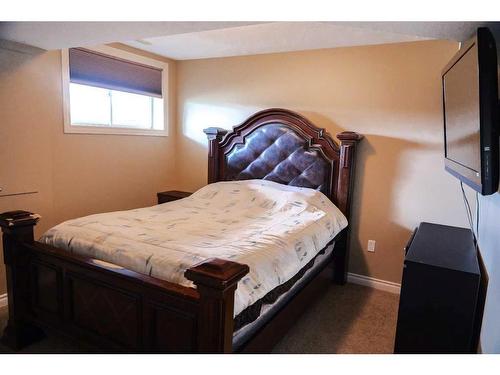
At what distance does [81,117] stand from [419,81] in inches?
119

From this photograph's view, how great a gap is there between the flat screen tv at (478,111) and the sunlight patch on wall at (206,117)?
7.69ft

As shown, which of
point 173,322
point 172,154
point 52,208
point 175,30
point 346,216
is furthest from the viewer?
point 172,154

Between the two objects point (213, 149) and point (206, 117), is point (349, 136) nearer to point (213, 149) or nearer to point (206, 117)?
point (213, 149)

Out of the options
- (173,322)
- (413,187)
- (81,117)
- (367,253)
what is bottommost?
(367,253)

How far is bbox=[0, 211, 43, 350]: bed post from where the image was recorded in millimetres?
2074

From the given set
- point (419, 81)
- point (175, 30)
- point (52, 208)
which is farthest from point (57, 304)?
point (419, 81)

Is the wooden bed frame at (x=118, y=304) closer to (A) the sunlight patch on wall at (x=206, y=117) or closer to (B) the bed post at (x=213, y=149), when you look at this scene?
(B) the bed post at (x=213, y=149)

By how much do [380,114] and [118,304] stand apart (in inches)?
103

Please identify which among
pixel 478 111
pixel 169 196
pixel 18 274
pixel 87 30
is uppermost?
pixel 87 30

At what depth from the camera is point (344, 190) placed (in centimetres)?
317

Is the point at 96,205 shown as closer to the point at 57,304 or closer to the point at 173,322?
the point at 57,304

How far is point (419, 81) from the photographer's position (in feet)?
9.71

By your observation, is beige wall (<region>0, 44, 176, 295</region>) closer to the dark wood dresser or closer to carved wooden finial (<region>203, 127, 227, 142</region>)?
carved wooden finial (<region>203, 127, 227, 142</region>)

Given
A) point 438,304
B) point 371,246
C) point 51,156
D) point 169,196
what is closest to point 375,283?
point 371,246
